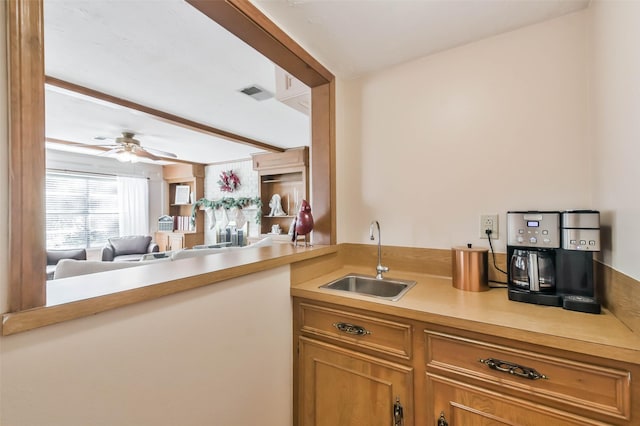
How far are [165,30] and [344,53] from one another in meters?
1.03

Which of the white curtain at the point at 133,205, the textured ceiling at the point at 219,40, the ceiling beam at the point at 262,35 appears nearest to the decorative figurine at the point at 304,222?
the ceiling beam at the point at 262,35

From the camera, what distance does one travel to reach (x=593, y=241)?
1036mm

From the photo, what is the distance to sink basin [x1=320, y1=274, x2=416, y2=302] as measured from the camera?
1497 millimetres

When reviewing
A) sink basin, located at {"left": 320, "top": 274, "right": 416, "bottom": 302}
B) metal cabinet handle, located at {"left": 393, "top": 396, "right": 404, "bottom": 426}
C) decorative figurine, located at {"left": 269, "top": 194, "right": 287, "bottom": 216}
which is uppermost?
decorative figurine, located at {"left": 269, "top": 194, "right": 287, "bottom": 216}

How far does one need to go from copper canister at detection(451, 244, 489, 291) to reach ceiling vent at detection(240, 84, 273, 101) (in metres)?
1.99

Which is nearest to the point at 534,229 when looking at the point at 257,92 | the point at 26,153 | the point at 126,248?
the point at 26,153

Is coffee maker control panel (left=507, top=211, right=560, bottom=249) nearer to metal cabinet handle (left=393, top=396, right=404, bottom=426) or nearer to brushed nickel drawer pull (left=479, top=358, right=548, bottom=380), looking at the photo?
brushed nickel drawer pull (left=479, top=358, right=548, bottom=380)

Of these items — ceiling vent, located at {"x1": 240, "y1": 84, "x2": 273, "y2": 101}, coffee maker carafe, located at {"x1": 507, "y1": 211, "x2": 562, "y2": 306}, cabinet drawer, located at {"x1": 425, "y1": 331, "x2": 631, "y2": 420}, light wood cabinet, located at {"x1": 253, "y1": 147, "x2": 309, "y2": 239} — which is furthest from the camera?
light wood cabinet, located at {"x1": 253, "y1": 147, "x2": 309, "y2": 239}

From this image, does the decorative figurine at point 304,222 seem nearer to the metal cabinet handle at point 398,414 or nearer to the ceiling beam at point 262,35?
the ceiling beam at point 262,35

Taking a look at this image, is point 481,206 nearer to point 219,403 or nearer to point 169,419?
point 219,403

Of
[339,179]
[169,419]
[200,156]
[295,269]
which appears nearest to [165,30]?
[339,179]

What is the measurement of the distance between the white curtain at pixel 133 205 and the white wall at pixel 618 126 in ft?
21.6

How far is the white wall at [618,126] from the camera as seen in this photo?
2.77 feet

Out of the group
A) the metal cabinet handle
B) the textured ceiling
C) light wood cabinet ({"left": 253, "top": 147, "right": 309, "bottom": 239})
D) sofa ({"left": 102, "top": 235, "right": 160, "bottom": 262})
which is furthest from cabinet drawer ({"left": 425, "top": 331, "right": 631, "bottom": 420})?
sofa ({"left": 102, "top": 235, "right": 160, "bottom": 262})
